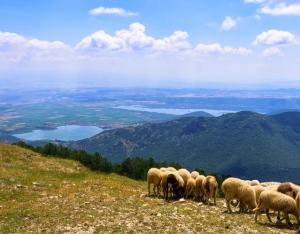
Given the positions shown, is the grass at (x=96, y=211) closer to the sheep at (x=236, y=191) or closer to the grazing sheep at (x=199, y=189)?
the sheep at (x=236, y=191)

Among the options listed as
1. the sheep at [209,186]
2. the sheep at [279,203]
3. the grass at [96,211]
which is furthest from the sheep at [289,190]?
the sheep at [209,186]

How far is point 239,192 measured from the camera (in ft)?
53.8

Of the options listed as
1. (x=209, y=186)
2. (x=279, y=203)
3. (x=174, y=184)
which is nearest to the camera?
(x=279, y=203)

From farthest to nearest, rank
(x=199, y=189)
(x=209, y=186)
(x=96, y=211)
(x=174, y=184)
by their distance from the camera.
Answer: (x=199, y=189)
(x=174, y=184)
(x=209, y=186)
(x=96, y=211)

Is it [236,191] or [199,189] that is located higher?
[236,191]

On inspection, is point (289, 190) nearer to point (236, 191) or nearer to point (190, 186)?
point (236, 191)

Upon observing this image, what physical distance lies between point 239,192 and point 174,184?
13.8 ft

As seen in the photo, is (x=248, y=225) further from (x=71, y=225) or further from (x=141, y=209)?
(x=71, y=225)

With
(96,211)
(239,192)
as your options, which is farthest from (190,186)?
(96,211)

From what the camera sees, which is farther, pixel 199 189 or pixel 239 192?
pixel 199 189

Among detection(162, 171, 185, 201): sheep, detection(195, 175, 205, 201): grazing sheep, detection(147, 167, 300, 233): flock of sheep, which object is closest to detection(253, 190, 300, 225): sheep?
detection(147, 167, 300, 233): flock of sheep

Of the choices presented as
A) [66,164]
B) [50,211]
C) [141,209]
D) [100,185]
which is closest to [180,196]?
[141,209]

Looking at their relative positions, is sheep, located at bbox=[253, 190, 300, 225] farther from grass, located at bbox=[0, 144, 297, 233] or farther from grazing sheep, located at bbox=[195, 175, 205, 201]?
grazing sheep, located at bbox=[195, 175, 205, 201]

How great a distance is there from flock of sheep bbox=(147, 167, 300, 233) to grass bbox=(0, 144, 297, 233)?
82 cm
